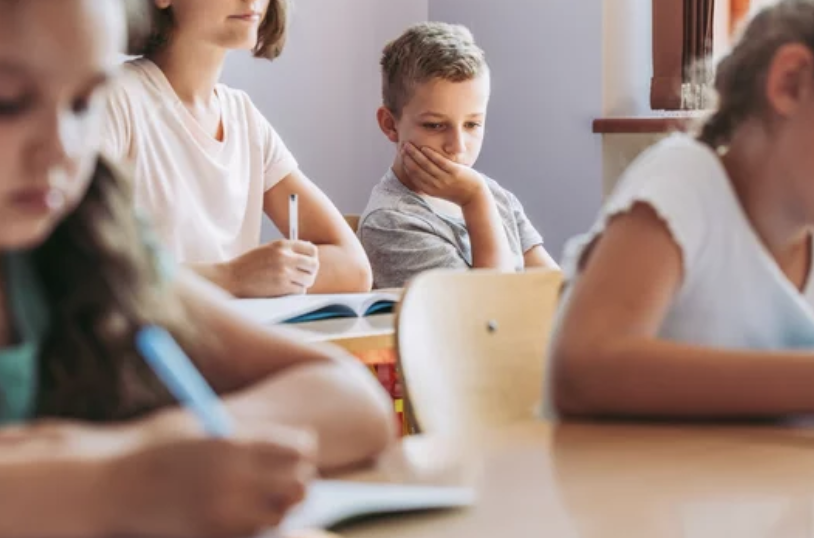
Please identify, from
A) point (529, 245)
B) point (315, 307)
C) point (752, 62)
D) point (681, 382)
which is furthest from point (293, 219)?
point (681, 382)

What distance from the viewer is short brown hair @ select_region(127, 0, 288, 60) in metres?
2.12

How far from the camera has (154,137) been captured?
7.39ft

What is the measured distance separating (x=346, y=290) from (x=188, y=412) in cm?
152

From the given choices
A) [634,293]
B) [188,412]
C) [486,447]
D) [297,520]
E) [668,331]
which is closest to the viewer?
[297,520]

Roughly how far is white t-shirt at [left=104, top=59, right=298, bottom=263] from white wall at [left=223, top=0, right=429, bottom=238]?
0.99m

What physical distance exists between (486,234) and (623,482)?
1.67m

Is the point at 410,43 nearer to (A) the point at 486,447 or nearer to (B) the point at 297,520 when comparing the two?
(A) the point at 486,447

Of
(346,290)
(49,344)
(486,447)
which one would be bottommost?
(346,290)

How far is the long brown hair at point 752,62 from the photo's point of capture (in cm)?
131

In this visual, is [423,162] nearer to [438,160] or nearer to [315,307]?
[438,160]

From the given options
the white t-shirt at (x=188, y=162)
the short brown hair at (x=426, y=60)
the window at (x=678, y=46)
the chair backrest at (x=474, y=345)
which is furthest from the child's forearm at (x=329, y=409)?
the window at (x=678, y=46)

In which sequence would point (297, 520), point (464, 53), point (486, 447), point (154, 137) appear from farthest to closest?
point (464, 53) < point (154, 137) < point (486, 447) < point (297, 520)

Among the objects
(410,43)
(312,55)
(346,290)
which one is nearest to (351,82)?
(312,55)

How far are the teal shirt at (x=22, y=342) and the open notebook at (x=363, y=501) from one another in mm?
216
